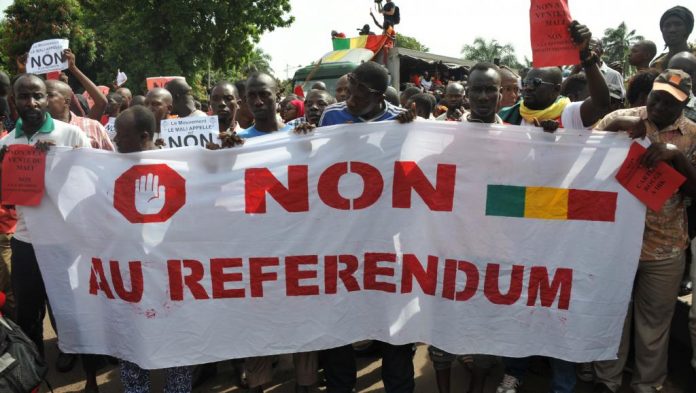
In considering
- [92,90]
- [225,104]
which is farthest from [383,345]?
[92,90]

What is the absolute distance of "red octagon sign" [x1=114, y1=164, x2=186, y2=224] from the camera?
3.17 meters

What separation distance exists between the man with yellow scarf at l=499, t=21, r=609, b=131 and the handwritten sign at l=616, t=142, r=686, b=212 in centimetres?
39

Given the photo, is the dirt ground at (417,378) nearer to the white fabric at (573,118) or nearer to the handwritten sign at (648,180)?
the handwritten sign at (648,180)

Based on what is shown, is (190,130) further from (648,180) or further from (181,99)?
(648,180)

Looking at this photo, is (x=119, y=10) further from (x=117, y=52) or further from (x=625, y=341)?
(x=625, y=341)

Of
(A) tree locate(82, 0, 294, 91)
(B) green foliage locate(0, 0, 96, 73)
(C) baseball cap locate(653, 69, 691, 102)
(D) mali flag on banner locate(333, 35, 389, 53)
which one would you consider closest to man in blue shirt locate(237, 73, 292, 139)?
(C) baseball cap locate(653, 69, 691, 102)

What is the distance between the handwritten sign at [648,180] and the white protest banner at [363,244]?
0.05 m

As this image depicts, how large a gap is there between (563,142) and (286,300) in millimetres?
1850

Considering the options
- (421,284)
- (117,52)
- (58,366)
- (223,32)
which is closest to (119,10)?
(117,52)

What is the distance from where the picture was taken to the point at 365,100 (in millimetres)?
3275

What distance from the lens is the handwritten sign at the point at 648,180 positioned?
2902 mm

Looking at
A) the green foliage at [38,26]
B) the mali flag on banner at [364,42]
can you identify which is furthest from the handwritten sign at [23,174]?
the green foliage at [38,26]

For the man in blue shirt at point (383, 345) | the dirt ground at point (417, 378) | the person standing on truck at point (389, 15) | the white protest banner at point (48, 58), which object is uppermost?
the person standing on truck at point (389, 15)

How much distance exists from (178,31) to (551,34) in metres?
21.5
